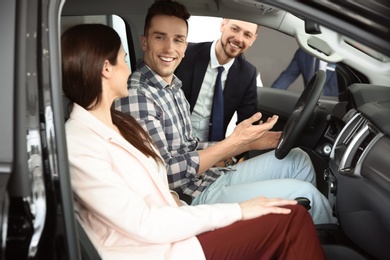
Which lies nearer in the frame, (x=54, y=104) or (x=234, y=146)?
(x=54, y=104)

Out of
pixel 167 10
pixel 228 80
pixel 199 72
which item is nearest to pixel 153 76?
pixel 167 10

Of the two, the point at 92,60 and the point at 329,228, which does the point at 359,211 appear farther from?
the point at 92,60

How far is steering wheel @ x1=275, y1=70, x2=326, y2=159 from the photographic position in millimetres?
1745

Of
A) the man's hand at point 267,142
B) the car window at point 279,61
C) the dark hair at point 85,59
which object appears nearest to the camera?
the dark hair at point 85,59

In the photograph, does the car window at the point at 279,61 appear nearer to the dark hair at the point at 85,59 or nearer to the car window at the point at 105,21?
the car window at the point at 105,21

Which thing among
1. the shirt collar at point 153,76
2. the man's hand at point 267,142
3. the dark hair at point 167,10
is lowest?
the man's hand at point 267,142

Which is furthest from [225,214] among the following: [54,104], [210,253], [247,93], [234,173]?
[247,93]

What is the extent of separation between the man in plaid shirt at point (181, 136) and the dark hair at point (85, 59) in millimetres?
399

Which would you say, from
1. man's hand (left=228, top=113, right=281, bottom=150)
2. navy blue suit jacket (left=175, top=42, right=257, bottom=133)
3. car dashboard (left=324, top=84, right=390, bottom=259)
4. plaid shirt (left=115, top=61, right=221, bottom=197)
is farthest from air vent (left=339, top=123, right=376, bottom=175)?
navy blue suit jacket (left=175, top=42, right=257, bottom=133)

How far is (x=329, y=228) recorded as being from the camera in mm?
1825

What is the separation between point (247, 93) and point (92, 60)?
1273 millimetres

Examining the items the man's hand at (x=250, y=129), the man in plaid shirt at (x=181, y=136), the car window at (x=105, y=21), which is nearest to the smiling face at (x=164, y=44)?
the man in plaid shirt at (x=181, y=136)

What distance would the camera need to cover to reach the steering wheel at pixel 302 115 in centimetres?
175

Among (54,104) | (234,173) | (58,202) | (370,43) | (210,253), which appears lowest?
(234,173)
